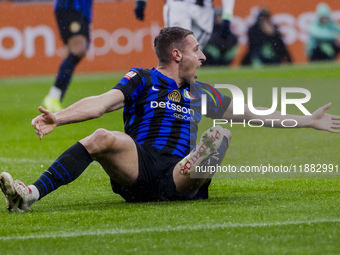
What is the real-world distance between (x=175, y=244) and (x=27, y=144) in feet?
20.6

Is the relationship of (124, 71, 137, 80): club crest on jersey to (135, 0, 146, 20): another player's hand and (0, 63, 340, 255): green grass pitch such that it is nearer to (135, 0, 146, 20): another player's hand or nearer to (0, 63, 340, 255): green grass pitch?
(0, 63, 340, 255): green grass pitch

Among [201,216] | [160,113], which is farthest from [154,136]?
[201,216]

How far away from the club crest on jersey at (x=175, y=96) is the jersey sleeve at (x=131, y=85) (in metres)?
0.22

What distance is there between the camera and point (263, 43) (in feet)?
57.8

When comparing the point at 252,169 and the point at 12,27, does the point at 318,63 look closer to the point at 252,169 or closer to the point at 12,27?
the point at 12,27

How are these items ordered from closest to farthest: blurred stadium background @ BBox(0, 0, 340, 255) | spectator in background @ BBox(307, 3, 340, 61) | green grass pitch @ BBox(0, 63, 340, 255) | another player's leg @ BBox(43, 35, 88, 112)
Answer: green grass pitch @ BBox(0, 63, 340, 255)
blurred stadium background @ BBox(0, 0, 340, 255)
another player's leg @ BBox(43, 35, 88, 112)
spectator in background @ BBox(307, 3, 340, 61)

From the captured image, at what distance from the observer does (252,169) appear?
7145 mm

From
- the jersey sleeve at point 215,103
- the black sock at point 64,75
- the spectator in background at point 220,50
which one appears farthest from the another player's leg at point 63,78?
the jersey sleeve at point 215,103

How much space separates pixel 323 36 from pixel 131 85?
521 inches

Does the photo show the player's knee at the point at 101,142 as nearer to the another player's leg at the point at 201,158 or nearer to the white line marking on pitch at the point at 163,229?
the another player's leg at the point at 201,158

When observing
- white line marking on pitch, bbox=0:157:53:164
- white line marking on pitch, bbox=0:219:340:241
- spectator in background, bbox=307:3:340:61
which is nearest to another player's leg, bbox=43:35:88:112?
white line marking on pitch, bbox=0:157:53:164

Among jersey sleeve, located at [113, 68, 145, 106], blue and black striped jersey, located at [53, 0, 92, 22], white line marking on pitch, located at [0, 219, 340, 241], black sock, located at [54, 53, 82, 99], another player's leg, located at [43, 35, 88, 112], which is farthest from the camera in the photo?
blue and black striped jersey, located at [53, 0, 92, 22]

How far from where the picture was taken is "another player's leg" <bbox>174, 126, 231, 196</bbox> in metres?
4.79

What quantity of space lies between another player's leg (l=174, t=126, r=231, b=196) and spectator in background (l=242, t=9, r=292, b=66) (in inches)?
481
